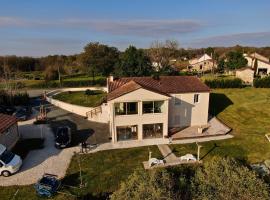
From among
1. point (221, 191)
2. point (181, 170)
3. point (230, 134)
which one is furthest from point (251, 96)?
point (221, 191)

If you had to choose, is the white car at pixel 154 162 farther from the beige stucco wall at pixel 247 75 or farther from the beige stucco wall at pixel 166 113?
the beige stucco wall at pixel 247 75

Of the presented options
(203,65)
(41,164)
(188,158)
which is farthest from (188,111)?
(203,65)

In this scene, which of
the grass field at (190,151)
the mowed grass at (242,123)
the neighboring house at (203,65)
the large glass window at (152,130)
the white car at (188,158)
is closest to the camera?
the grass field at (190,151)

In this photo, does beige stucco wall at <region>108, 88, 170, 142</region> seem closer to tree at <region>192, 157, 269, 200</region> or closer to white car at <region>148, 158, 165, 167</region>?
white car at <region>148, 158, 165, 167</region>

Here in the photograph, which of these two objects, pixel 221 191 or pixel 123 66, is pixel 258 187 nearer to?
pixel 221 191

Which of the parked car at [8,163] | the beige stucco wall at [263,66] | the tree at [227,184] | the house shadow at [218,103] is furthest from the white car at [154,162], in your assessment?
the beige stucco wall at [263,66]

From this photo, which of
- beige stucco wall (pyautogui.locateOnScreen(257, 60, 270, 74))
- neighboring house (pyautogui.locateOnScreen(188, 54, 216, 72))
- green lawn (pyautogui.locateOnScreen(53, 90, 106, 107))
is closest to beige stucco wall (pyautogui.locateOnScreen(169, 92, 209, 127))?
green lawn (pyautogui.locateOnScreen(53, 90, 106, 107))
